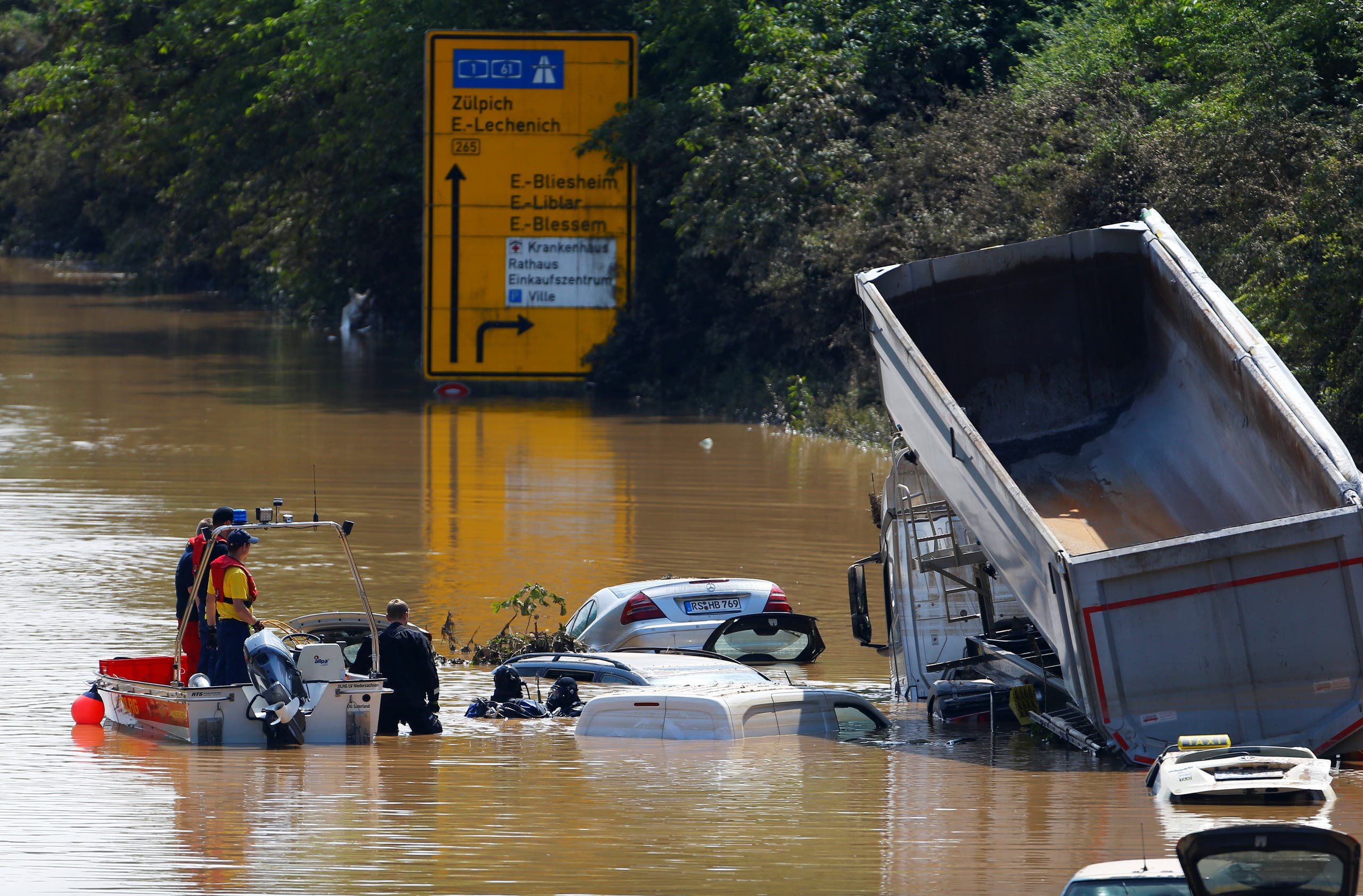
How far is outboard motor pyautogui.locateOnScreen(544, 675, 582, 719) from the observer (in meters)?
13.8

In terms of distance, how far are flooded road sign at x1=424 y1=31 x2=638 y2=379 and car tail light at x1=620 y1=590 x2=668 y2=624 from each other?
14528 mm

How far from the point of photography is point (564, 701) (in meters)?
13.8

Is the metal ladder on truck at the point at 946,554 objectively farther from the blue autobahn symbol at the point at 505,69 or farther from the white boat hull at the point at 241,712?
the blue autobahn symbol at the point at 505,69

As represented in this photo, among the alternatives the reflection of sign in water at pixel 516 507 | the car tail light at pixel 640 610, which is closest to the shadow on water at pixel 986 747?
the car tail light at pixel 640 610

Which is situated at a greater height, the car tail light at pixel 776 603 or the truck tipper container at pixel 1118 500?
the truck tipper container at pixel 1118 500

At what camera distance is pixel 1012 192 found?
2864 cm

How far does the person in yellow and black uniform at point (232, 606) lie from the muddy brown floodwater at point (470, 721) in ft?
2.26

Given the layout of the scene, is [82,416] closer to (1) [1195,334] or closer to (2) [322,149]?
(2) [322,149]

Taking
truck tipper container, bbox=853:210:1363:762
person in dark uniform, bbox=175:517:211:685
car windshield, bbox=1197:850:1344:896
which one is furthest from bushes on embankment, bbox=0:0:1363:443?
car windshield, bbox=1197:850:1344:896

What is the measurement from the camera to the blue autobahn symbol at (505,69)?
2933cm

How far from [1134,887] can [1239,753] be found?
4.34 metres

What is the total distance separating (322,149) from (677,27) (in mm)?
8145

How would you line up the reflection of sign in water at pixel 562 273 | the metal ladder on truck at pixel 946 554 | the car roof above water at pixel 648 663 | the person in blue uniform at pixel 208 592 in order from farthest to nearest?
the reflection of sign in water at pixel 562 273, the metal ladder on truck at pixel 946 554, the car roof above water at pixel 648 663, the person in blue uniform at pixel 208 592

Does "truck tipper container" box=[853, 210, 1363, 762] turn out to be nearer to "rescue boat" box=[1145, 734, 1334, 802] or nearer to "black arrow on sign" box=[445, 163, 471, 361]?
"rescue boat" box=[1145, 734, 1334, 802]
